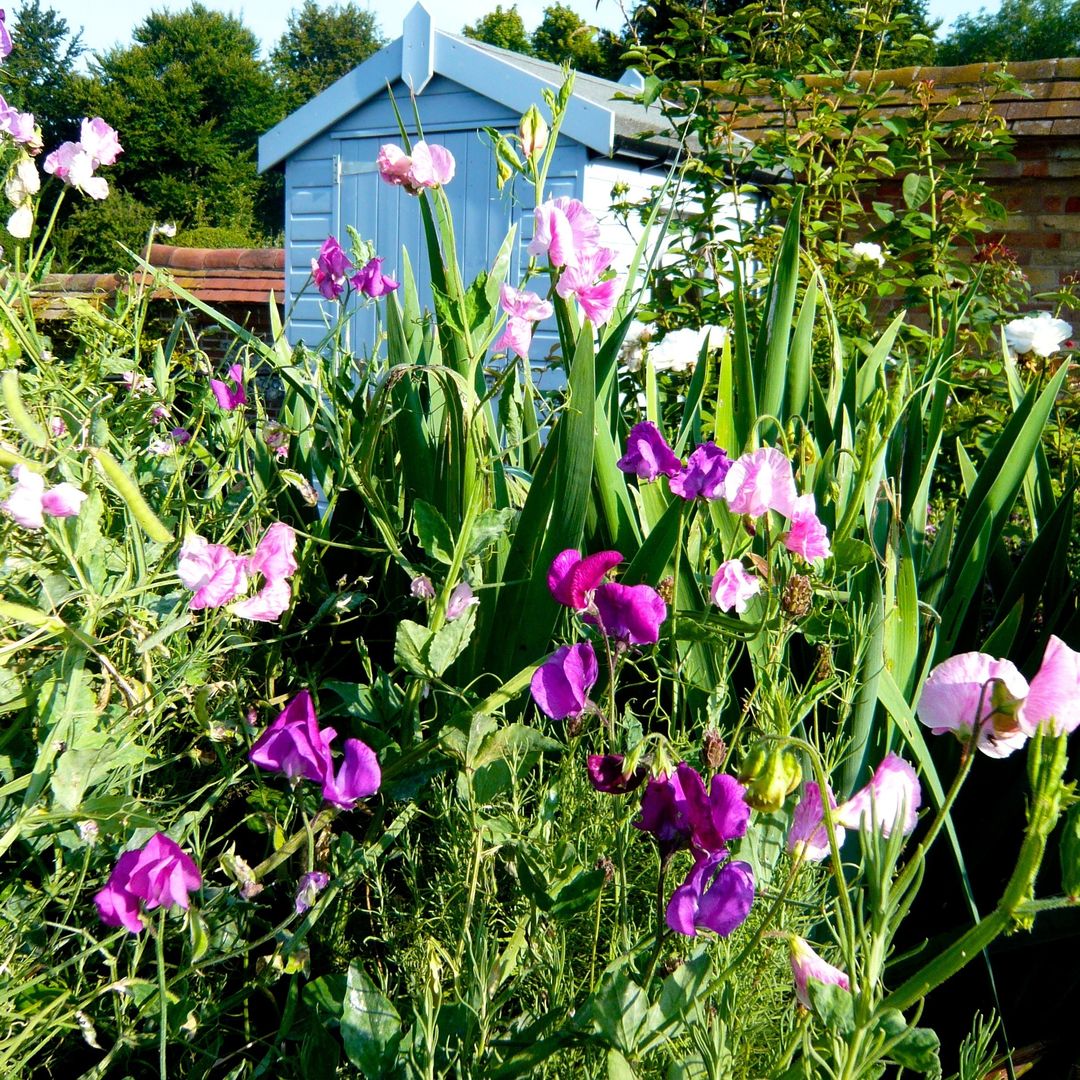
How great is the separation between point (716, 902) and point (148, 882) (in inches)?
16.4

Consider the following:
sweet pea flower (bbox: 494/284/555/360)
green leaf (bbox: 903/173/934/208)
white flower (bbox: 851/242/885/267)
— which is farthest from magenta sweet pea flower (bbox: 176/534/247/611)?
green leaf (bbox: 903/173/934/208)

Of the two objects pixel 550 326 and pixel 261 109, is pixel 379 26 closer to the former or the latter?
pixel 261 109

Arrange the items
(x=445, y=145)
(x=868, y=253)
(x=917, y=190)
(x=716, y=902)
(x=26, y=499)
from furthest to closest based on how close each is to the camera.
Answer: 1. (x=445, y=145)
2. (x=917, y=190)
3. (x=868, y=253)
4. (x=26, y=499)
5. (x=716, y=902)

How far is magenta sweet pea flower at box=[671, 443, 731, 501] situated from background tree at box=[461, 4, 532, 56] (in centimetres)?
3759

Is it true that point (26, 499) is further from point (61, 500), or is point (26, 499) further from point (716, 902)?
point (716, 902)

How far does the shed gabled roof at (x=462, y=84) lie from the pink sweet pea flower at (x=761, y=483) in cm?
484

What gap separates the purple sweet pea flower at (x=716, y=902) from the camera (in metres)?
0.73

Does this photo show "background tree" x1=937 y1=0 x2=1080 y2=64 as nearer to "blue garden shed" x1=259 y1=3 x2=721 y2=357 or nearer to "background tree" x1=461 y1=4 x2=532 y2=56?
"background tree" x1=461 y1=4 x2=532 y2=56

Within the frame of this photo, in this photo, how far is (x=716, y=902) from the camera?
2.42 ft

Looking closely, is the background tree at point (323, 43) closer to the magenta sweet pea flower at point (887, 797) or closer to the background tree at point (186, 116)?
the background tree at point (186, 116)

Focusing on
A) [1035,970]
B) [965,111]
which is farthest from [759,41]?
[965,111]

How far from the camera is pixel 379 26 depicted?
50062 mm

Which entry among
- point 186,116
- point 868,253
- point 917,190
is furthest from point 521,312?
point 186,116

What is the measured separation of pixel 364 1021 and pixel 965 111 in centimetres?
636
